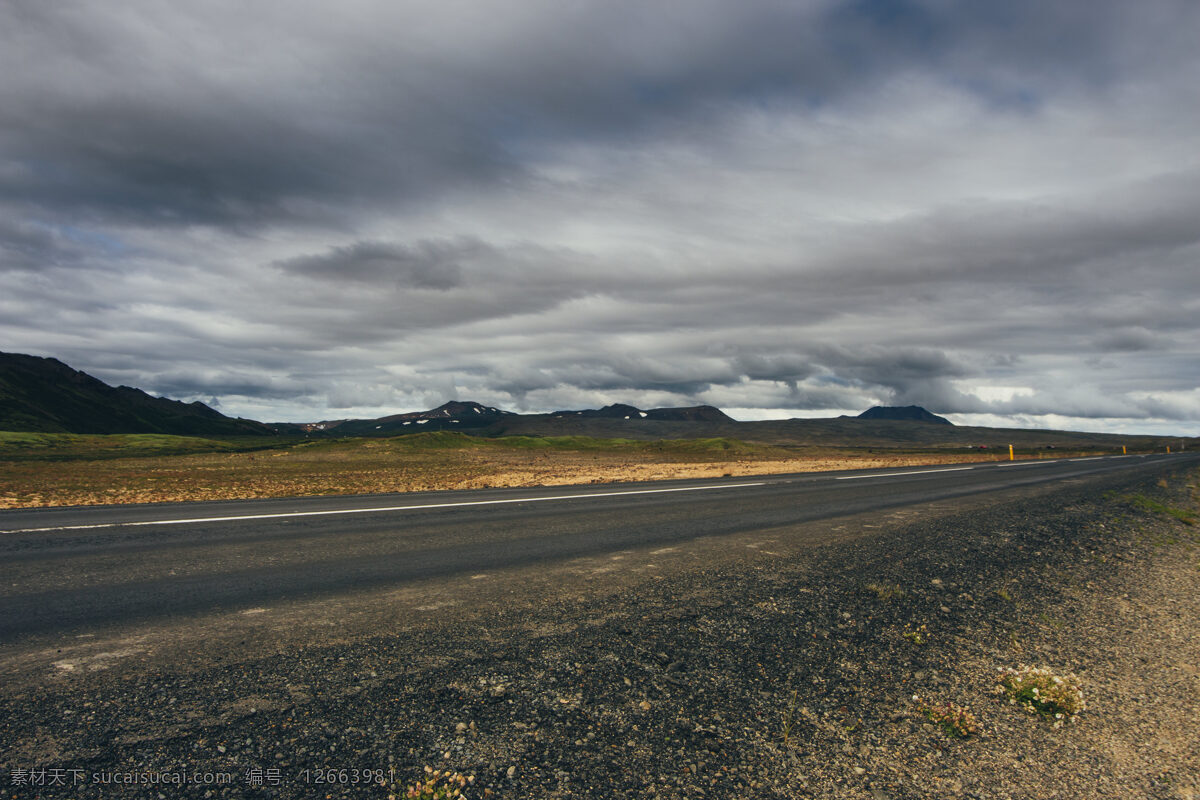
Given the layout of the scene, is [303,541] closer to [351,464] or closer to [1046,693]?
[1046,693]

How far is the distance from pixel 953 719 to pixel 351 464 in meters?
63.9

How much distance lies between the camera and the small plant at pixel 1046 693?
4484 mm

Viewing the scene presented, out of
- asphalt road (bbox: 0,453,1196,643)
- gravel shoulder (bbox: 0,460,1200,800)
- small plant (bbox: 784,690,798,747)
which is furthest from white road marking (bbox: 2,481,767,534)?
small plant (bbox: 784,690,798,747)

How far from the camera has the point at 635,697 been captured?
443 cm

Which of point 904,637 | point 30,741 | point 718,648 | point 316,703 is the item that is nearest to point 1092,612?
point 904,637

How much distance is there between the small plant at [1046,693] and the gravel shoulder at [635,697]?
106 millimetres

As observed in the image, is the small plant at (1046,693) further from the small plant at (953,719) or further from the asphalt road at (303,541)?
the asphalt road at (303,541)

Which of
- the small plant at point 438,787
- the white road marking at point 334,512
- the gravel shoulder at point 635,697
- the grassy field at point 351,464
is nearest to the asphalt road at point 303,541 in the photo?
the white road marking at point 334,512

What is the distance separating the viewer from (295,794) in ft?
10.5

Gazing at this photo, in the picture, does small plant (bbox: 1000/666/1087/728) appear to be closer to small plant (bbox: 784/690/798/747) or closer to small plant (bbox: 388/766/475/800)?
small plant (bbox: 784/690/798/747)

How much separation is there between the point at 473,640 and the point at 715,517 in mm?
9484

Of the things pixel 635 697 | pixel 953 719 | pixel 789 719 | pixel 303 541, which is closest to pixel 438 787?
pixel 635 697

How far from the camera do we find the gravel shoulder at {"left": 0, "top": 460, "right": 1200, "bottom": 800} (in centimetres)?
350

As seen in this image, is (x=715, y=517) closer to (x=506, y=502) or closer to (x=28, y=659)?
(x=506, y=502)
